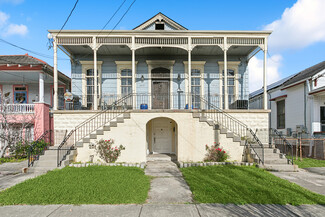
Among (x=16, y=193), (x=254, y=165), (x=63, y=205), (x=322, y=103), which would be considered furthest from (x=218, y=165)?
(x=322, y=103)

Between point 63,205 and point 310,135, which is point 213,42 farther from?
point 63,205

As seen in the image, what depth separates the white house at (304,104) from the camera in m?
11.2

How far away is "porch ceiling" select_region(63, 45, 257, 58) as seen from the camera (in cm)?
1121

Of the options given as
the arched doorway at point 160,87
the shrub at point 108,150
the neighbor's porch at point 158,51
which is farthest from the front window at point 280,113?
the shrub at point 108,150

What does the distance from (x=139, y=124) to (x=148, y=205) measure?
15.3 feet

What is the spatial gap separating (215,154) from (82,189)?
553 centimetres

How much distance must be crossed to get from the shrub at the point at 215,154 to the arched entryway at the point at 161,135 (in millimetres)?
2651

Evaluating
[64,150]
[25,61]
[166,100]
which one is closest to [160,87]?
[166,100]

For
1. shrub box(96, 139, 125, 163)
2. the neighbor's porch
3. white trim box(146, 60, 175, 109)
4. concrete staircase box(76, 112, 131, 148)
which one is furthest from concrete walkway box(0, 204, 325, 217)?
white trim box(146, 60, 175, 109)

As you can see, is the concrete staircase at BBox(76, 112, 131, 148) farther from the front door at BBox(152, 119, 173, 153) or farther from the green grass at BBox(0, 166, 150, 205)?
the front door at BBox(152, 119, 173, 153)

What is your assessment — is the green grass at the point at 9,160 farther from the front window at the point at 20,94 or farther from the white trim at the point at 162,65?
the white trim at the point at 162,65

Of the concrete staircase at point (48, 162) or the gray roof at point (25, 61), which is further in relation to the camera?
the gray roof at point (25, 61)

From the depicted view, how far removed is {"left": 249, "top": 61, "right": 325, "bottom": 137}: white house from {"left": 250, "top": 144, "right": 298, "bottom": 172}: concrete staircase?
15.1ft

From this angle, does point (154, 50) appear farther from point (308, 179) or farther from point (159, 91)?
point (308, 179)
